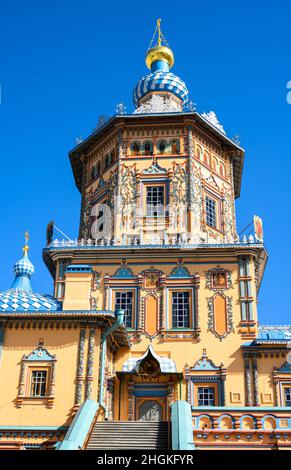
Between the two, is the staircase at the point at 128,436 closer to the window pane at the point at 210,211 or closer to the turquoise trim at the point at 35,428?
the turquoise trim at the point at 35,428

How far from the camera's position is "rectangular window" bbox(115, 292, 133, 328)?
23938mm

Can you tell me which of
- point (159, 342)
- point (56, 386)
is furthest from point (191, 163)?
point (56, 386)

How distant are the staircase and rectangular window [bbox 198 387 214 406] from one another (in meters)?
6.06

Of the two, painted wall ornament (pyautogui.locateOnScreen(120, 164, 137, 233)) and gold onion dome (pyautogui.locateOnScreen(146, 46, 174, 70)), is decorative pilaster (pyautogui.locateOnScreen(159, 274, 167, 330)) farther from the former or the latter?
gold onion dome (pyautogui.locateOnScreen(146, 46, 174, 70))

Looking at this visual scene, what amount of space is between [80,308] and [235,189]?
1334 centimetres

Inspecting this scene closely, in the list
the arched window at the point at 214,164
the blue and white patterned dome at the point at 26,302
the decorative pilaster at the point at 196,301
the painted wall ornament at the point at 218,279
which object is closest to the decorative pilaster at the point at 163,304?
the decorative pilaster at the point at 196,301

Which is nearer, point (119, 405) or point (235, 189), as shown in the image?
point (119, 405)

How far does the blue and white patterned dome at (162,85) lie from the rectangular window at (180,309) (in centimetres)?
1112

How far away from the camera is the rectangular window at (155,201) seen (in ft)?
87.0

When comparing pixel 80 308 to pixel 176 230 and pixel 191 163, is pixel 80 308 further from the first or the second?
pixel 191 163

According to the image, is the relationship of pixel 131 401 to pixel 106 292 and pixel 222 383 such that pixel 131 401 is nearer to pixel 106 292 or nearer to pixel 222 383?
pixel 222 383

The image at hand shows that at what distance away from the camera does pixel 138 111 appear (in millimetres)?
29078

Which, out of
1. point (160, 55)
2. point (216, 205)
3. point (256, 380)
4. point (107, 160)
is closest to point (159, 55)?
point (160, 55)

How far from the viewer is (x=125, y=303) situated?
24172 mm
